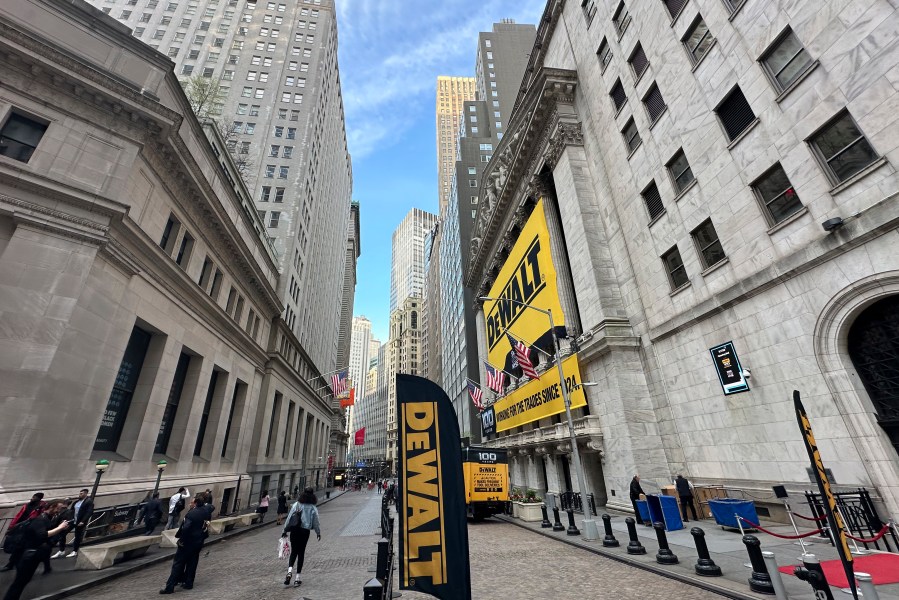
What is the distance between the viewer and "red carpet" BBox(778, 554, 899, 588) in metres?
7.21

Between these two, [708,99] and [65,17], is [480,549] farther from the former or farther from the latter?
[65,17]

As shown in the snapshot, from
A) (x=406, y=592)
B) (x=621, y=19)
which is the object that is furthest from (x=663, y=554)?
(x=621, y=19)

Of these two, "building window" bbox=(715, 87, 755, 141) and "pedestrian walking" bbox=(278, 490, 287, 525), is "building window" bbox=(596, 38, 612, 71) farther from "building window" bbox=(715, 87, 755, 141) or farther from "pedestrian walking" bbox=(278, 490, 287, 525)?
"pedestrian walking" bbox=(278, 490, 287, 525)

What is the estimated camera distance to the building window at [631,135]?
73.4 ft

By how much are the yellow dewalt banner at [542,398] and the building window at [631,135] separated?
12788 mm

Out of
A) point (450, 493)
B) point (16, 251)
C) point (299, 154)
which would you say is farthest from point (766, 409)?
point (299, 154)

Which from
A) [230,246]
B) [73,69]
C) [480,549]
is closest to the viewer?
[480,549]

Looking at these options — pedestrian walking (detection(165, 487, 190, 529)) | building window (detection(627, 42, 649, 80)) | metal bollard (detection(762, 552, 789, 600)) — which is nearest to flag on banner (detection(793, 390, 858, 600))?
metal bollard (detection(762, 552, 789, 600))

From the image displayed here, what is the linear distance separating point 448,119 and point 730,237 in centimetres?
14417

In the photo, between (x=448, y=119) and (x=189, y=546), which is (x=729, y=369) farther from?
(x=448, y=119)

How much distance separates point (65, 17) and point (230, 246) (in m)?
13.6

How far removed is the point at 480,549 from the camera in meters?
13.4

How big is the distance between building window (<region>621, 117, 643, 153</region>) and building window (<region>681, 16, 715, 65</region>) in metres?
4.33

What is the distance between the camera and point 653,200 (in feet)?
70.0
